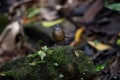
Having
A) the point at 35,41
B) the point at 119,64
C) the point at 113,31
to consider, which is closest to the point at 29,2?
the point at 35,41

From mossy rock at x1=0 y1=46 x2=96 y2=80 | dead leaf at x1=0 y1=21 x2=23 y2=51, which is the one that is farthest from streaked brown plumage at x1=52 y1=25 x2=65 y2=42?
dead leaf at x1=0 y1=21 x2=23 y2=51

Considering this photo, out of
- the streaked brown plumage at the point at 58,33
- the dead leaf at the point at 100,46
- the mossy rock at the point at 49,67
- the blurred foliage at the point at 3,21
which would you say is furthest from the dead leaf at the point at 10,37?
the mossy rock at the point at 49,67

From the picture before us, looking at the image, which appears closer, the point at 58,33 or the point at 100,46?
the point at 58,33

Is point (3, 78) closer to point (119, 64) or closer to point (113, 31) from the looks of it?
point (119, 64)

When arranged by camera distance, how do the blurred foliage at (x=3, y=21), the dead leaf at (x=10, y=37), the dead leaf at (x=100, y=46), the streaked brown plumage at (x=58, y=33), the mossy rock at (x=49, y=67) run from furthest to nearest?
the blurred foliage at (x=3, y=21) < the dead leaf at (x=10, y=37) < the dead leaf at (x=100, y=46) < the streaked brown plumage at (x=58, y=33) < the mossy rock at (x=49, y=67)

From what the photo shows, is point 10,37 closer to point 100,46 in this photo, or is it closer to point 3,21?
point 3,21

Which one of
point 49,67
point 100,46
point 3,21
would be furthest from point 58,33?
point 3,21

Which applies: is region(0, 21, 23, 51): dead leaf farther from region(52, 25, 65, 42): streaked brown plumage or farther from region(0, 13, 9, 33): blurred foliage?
region(52, 25, 65, 42): streaked brown plumage

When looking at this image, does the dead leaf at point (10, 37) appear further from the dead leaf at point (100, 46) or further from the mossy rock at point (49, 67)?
the mossy rock at point (49, 67)
